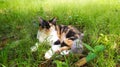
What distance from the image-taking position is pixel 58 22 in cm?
518

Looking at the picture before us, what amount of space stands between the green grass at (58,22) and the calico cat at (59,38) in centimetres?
11

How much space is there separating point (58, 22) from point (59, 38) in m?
0.74

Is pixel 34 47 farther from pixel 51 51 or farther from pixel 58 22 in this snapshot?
pixel 58 22

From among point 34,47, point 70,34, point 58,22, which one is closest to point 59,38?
point 70,34

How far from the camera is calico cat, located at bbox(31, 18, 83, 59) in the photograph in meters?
3.90

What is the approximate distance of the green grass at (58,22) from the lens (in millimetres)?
3846

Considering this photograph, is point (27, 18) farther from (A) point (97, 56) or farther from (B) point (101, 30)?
(A) point (97, 56)

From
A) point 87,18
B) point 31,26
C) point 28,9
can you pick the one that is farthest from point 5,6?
point 87,18

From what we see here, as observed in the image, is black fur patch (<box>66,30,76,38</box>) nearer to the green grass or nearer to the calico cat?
the calico cat

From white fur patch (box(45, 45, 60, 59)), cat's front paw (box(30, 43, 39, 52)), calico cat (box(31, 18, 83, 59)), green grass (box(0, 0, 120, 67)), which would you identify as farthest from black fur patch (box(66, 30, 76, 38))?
cat's front paw (box(30, 43, 39, 52))

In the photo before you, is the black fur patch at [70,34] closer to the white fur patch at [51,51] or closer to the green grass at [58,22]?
the green grass at [58,22]

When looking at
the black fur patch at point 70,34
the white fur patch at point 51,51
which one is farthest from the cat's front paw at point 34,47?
the black fur patch at point 70,34

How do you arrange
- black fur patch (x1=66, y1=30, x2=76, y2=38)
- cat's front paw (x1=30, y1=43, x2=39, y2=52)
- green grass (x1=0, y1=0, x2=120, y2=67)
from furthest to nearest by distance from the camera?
1. black fur patch (x1=66, y1=30, x2=76, y2=38)
2. cat's front paw (x1=30, y1=43, x2=39, y2=52)
3. green grass (x1=0, y1=0, x2=120, y2=67)

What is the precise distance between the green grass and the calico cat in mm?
114
